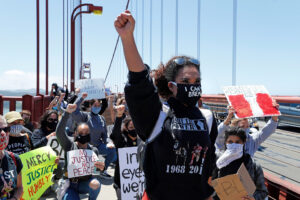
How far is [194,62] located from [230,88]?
5.31ft

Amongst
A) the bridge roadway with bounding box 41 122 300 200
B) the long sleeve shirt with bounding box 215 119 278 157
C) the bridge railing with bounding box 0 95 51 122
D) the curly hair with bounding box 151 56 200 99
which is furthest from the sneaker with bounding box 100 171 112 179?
the curly hair with bounding box 151 56 200 99

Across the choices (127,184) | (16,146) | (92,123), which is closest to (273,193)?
(127,184)

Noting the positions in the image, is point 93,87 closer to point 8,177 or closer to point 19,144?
point 19,144

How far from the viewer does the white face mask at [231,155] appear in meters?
2.69

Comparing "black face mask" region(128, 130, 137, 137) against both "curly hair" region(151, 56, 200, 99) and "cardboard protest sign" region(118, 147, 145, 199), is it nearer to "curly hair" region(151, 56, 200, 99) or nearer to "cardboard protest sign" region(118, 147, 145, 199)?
"cardboard protest sign" region(118, 147, 145, 199)

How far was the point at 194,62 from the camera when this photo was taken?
1.35 m

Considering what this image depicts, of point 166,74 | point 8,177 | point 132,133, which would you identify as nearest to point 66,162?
point 132,133

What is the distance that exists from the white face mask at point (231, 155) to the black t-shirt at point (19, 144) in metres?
2.40

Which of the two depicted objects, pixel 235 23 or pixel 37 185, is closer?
pixel 37 185

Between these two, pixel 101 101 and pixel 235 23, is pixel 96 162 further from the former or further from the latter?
pixel 235 23

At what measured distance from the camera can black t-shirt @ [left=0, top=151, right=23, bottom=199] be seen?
7.82 feet

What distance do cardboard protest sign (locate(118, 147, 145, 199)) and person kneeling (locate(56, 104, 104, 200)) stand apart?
30cm

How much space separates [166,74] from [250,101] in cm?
164

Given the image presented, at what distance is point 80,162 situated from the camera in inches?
145
